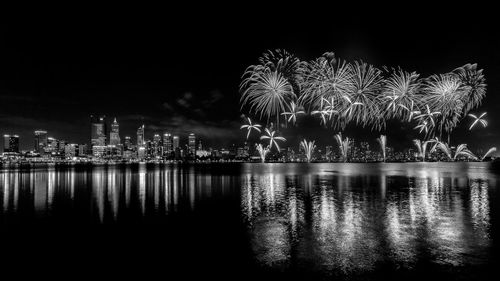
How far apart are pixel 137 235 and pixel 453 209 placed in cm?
1581

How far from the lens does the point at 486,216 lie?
15.3m

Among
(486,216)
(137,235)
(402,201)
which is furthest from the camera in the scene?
(402,201)

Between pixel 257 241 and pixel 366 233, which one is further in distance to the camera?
pixel 366 233

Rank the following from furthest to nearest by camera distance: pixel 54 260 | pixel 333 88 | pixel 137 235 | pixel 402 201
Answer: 1. pixel 333 88
2. pixel 402 201
3. pixel 137 235
4. pixel 54 260

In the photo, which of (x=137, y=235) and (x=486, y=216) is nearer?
(x=137, y=235)

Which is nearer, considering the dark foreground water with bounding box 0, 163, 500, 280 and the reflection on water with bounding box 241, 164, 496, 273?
the dark foreground water with bounding box 0, 163, 500, 280

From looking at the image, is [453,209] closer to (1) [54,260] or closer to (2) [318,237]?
(2) [318,237]

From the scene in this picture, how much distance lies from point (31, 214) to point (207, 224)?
33.2 ft

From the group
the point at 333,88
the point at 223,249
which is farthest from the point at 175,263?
the point at 333,88

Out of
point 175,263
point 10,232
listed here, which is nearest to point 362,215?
point 175,263

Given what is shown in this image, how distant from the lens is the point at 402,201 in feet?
66.2

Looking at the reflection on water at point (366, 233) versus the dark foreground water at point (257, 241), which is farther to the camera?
the reflection on water at point (366, 233)

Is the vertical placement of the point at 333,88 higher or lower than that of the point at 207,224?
higher

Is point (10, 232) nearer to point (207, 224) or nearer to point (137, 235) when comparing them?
point (137, 235)
